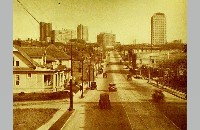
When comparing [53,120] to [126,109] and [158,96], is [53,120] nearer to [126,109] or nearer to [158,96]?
[126,109]

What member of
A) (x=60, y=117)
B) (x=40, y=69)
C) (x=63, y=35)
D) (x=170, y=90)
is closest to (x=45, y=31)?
(x=63, y=35)

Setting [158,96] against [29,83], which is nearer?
[158,96]

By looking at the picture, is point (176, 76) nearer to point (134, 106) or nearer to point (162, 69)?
point (162, 69)

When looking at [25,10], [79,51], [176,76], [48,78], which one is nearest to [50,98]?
[48,78]

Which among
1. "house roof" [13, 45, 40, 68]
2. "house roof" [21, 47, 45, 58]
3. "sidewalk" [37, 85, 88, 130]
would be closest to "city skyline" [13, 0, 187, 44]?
"house roof" [13, 45, 40, 68]

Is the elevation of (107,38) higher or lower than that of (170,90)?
higher

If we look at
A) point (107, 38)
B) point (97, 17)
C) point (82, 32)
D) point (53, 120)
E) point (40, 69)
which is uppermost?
point (97, 17)

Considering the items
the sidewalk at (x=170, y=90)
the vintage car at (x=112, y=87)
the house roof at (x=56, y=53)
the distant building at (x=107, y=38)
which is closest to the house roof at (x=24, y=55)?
the house roof at (x=56, y=53)

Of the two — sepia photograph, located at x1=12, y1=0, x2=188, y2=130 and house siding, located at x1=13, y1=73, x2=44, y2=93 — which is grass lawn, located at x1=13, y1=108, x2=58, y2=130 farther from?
house siding, located at x1=13, y1=73, x2=44, y2=93
